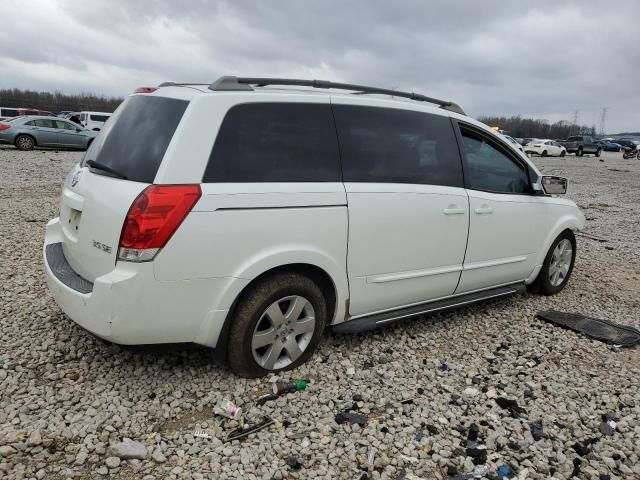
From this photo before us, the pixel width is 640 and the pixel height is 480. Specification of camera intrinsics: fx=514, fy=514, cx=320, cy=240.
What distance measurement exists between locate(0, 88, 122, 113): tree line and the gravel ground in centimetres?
5406

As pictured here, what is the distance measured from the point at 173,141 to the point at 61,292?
3.97 ft

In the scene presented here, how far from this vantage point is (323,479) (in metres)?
2.58

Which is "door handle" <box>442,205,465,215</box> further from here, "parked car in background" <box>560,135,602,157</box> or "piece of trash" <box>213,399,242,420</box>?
"parked car in background" <box>560,135,602,157</box>

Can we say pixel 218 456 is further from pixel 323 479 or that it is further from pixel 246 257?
pixel 246 257

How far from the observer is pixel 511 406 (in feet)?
10.9

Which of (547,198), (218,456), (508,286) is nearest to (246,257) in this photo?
(218,456)

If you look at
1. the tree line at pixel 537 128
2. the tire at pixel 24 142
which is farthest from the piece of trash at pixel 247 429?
the tree line at pixel 537 128

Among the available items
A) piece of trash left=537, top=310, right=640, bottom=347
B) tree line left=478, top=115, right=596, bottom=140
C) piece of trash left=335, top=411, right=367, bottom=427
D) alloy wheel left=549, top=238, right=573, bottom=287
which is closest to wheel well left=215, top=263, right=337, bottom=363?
piece of trash left=335, top=411, right=367, bottom=427

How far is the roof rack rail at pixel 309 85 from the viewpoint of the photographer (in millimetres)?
3223

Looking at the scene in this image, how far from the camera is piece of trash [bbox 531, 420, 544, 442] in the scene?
300cm

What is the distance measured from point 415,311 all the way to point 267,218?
159 cm

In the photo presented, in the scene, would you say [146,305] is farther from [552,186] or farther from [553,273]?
[553,273]

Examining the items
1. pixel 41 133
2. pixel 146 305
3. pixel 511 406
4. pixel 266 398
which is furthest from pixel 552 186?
pixel 41 133

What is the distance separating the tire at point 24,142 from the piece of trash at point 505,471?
22.2 metres
